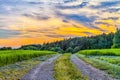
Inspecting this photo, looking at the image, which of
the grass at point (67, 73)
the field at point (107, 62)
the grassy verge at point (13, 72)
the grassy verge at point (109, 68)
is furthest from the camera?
the field at point (107, 62)

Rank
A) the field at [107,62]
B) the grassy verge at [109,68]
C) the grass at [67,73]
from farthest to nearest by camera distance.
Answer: the field at [107,62]
the grassy verge at [109,68]
the grass at [67,73]

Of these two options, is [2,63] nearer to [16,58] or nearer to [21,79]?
[16,58]

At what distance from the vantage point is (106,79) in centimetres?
2856

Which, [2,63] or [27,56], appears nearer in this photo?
[2,63]

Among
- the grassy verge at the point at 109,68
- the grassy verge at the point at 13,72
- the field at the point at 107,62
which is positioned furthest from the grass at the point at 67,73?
the grassy verge at the point at 13,72

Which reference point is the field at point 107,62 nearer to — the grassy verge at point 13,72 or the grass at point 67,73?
the grass at point 67,73

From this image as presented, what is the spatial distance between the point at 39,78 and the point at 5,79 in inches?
146

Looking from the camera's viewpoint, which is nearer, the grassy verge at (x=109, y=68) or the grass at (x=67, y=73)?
the grass at (x=67, y=73)

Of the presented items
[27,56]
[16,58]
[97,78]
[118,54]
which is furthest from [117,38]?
[97,78]

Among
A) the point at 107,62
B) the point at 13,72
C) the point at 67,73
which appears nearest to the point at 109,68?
the point at 67,73

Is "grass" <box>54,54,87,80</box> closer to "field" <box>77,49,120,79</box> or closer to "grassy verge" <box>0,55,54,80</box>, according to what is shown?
"field" <box>77,49,120,79</box>

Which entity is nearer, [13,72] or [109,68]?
[13,72]

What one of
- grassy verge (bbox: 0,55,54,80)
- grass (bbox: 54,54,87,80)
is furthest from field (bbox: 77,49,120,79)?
grassy verge (bbox: 0,55,54,80)

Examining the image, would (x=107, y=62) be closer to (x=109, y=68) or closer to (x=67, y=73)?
(x=109, y=68)
